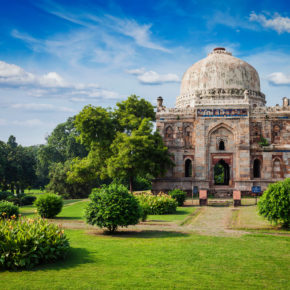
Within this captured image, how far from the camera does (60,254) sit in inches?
359

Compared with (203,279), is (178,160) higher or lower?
higher

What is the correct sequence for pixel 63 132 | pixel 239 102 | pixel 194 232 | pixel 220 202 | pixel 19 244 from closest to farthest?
pixel 19 244
pixel 194 232
pixel 220 202
pixel 239 102
pixel 63 132

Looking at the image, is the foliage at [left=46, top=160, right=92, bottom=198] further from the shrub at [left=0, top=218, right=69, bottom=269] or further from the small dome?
the shrub at [left=0, top=218, right=69, bottom=269]

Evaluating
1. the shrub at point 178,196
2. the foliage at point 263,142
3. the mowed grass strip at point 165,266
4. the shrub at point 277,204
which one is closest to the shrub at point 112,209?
the mowed grass strip at point 165,266

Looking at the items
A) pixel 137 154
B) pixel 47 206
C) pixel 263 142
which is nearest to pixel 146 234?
pixel 47 206

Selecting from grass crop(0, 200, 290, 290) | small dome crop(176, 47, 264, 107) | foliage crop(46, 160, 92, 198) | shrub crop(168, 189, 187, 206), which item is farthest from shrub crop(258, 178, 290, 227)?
foliage crop(46, 160, 92, 198)

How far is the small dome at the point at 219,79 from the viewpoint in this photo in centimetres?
3340

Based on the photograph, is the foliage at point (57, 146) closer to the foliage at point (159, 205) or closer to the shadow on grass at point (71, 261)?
the foliage at point (159, 205)

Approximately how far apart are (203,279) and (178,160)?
22927mm

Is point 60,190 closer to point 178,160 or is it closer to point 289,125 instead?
point 178,160

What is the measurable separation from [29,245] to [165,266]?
11.1 feet

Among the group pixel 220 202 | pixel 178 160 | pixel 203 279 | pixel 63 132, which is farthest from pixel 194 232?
pixel 63 132

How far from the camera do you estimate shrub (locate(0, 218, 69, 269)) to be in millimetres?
8422

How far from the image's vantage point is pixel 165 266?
8.66 metres
